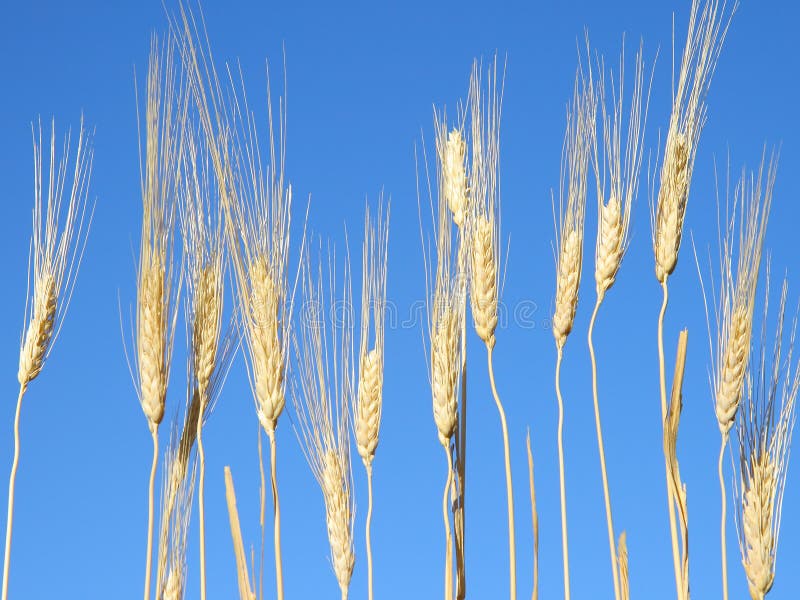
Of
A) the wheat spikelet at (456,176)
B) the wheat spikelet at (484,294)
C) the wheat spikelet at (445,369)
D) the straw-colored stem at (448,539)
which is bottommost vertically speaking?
the straw-colored stem at (448,539)

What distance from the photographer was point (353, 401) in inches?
86.2

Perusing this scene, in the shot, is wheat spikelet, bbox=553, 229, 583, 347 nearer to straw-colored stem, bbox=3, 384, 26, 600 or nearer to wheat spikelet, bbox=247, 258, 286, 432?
wheat spikelet, bbox=247, 258, 286, 432

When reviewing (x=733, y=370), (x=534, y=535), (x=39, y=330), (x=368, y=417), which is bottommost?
(x=534, y=535)

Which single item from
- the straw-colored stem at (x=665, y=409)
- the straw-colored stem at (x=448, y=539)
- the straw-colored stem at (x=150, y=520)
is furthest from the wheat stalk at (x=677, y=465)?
the straw-colored stem at (x=150, y=520)

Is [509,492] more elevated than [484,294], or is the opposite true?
[484,294]

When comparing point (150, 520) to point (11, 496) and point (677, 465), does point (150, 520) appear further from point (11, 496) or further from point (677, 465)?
point (677, 465)

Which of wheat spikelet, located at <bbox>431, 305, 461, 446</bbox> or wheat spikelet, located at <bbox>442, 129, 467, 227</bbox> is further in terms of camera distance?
wheat spikelet, located at <bbox>442, 129, 467, 227</bbox>

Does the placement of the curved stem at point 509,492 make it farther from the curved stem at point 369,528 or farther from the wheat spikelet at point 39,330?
the wheat spikelet at point 39,330

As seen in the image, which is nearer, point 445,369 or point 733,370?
point 445,369

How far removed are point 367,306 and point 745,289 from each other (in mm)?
998

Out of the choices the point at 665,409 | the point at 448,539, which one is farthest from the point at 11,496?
the point at 665,409


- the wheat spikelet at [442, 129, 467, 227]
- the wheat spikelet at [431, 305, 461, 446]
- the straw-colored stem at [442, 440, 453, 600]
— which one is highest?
the wheat spikelet at [442, 129, 467, 227]

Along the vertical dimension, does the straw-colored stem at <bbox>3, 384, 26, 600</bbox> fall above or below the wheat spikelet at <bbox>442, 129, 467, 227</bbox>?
below

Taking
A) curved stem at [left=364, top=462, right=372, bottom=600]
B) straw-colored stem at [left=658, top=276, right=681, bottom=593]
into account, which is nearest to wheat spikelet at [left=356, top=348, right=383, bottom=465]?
curved stem at [left=364, top=462, right=372, bottom=600]
